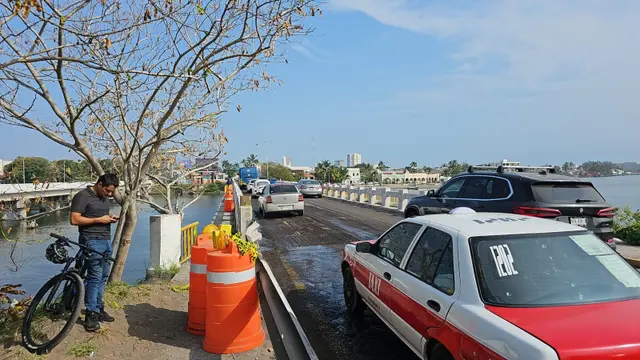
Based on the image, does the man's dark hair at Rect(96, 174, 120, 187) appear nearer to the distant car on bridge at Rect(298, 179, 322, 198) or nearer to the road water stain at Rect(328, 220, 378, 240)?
the road water stain at Rect(328, 220, 378, 240)

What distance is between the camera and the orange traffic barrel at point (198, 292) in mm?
5273

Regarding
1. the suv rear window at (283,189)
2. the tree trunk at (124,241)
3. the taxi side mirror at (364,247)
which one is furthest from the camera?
the suv rear window at (283,189)

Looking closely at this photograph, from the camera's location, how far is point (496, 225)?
3.87 meters

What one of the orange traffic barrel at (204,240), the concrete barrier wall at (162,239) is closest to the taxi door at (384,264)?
the orange traffic barrel at (204,240)

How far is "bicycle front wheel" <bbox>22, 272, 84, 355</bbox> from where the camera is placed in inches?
175

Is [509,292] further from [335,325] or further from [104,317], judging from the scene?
[104,317]

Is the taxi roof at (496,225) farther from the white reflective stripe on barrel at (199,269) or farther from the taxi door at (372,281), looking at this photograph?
the white reflective stripe on barrel at (199,269)

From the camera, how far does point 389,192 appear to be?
22125 mm

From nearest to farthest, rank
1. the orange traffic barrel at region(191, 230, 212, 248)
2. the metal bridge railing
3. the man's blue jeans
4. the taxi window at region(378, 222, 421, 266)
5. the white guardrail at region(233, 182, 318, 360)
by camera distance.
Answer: the taxi window at region(378, 222, 421, 266)
the white guardrail at region(233, 182, 318, 360)
the man's blue jeans
the orange traffic barrel at region(191, 230, 212, 248)
the metal bridge railing

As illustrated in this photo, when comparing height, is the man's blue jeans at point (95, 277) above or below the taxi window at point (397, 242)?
below

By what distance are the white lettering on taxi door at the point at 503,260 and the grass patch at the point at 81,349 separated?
12.8 ft

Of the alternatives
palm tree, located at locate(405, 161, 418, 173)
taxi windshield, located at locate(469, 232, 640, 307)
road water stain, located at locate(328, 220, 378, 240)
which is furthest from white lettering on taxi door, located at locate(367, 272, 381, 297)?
palm tree, located at locate(405, 161, 418, 173)

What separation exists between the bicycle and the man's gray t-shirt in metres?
0.19

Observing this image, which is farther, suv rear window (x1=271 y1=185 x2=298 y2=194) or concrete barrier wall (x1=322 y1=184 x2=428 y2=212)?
concrete barrier wall (x1=322 y1=184 x2=428 y2=212)
